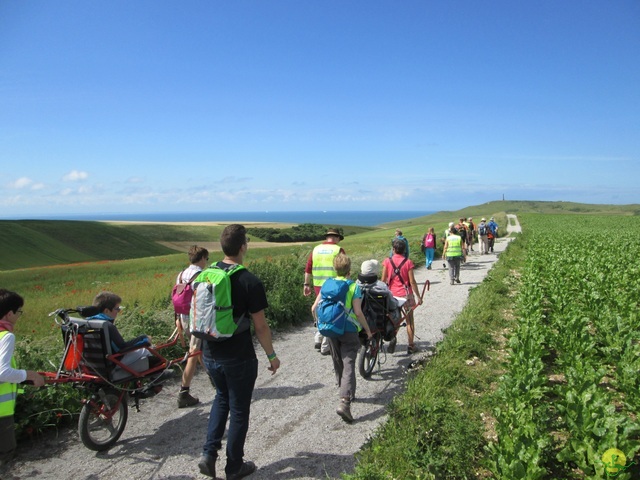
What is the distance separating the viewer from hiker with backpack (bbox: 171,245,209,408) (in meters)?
6.25

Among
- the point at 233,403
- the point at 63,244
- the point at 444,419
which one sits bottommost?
the point at 63,244

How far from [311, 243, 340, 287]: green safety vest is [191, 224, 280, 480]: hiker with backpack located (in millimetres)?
3248

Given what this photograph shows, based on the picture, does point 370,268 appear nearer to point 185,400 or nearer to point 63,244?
point 185,400

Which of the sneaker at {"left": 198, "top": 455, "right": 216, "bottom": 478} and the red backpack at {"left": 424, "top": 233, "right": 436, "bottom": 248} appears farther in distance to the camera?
the red backpack at {"left": 424, "top": 233, "right": 436, "bottom": 248}

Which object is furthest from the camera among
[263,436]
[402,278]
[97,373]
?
[402,278]

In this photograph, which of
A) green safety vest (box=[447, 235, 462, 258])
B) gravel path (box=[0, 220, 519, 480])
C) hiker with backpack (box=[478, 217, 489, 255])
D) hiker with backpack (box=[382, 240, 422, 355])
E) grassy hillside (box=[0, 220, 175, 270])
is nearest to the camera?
gravel path (box=[0, 220, 519, 480])

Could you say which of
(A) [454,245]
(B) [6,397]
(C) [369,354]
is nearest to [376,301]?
(C) [369,354]

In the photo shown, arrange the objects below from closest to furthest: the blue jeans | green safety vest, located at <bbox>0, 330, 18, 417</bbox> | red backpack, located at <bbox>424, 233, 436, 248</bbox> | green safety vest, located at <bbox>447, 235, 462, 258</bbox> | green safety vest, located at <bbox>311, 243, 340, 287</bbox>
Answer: green safety vest, located at <bbox>0, 330, 18, 417</bbox> → the blue jeans → green safety vest, located at <bbox>311, 243, 340, 287</bbox> → green safety vest, located at <bbox>447, 235, 462, 258</bbox> → red backpack, located at <bbox>424, 233, 436, 248</bbox>

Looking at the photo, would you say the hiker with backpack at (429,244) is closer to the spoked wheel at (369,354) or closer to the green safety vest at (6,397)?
the spoked wheel at (369,354)

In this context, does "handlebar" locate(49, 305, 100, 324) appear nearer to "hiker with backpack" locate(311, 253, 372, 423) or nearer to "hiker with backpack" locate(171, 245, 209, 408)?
"hiker with backpack" locate(171, 245, 209, 408)

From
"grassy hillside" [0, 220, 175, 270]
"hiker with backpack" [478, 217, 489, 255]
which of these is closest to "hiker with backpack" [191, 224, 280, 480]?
"hiker with backpack" [478, 217, 489, 255]

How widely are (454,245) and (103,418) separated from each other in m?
13.0

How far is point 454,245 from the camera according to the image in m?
15.5

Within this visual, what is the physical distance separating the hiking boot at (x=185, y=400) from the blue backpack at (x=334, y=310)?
237 centimetres
